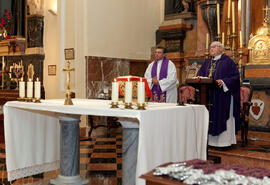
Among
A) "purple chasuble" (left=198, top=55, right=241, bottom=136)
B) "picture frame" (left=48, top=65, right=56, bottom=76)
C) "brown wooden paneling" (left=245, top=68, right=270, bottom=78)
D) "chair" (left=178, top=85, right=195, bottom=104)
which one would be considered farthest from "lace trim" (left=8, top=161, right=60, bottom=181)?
"picture frame" (left=48, top=65, right=56, bottom=76)

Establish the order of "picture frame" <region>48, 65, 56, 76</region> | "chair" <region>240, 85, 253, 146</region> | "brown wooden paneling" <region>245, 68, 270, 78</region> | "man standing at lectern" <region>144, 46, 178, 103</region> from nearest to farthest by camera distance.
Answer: "chair" <region>240, 85, 253, 146</region>, "man standing at lectern" <region>144, 46, 178, 103</region>, "brown wooden paneling" <region>245, 68, 270, 78</region>, "picture frame" <region>48, 65, 56, 76</region>

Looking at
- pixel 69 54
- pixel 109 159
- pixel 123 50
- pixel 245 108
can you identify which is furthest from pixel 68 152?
pixel 123 50

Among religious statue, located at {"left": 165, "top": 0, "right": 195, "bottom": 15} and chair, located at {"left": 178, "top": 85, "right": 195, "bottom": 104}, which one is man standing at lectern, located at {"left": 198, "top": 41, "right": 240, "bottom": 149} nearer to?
chair, located at {"left": 178, "top": 85, "right": 195, "bottom": 104}

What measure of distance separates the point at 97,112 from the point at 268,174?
180cm

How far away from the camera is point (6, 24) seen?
12.2 meters

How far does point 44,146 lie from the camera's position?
4.84 meters

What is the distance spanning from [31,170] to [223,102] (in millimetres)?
3037

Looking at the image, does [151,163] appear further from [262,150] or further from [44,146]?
[262,150]

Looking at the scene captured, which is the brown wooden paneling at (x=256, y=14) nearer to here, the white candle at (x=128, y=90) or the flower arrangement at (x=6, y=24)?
the white candle at (x=128, y=90)

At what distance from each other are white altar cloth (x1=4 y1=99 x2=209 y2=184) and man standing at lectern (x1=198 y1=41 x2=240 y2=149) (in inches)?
61.0

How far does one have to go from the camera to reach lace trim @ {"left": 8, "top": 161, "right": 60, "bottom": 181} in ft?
14.7

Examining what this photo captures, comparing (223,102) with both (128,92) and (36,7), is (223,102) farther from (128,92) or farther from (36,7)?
(36,7)

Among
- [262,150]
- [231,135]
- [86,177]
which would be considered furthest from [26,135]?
[262,150]

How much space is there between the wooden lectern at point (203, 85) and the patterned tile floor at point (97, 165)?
64.2 inches
